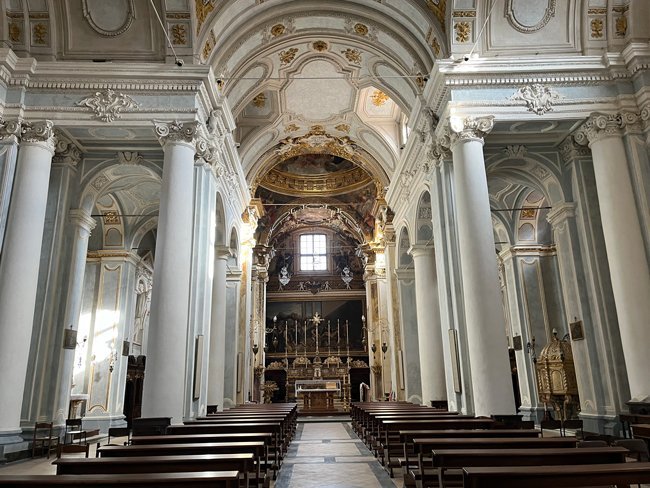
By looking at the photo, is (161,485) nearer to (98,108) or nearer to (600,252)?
(98,108)

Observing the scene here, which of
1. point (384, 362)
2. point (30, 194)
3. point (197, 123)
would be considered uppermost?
point (197, 123)

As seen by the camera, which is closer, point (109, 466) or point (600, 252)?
point (109, 466)

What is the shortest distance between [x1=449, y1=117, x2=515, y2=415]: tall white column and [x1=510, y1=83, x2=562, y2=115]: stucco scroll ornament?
79cm

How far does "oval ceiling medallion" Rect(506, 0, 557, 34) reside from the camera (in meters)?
9.36

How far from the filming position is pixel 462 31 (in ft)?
30.8

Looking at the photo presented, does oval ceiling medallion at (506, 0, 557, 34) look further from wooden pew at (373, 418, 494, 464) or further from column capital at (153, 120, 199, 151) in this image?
wooden pew at (373, 418, 494, 464)

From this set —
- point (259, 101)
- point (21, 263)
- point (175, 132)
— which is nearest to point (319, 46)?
point (259, 101)

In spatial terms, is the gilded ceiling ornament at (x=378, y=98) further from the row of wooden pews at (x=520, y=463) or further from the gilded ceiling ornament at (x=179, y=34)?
the row of wooden pews at (x=520, y=463)

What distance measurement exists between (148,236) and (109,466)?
12454mm

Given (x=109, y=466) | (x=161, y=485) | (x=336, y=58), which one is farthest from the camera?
(x=336, y=58)

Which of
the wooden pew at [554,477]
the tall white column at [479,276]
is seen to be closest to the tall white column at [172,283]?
the tall white column at [479,276]

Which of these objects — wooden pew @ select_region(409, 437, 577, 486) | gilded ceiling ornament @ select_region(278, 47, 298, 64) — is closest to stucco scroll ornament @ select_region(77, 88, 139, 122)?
gilded ceiling ornament @ select_region(278, 47, 298, 64)

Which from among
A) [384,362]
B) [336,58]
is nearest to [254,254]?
[384,362]

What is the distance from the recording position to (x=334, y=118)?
1614cm
